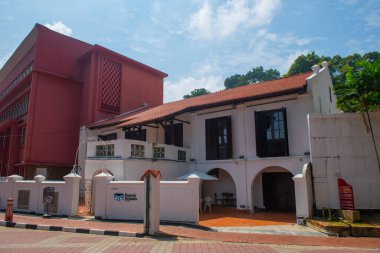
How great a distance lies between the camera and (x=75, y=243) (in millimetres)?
7816

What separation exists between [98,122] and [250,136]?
10786mm

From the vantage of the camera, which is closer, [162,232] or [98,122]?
[162,232]

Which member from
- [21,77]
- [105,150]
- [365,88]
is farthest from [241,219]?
[21,77]

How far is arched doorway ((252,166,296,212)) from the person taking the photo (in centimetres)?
1557

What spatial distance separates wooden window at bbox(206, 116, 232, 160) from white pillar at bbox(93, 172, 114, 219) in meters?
6.35

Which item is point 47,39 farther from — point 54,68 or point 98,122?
point 98,122

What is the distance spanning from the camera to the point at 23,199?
14.6 m

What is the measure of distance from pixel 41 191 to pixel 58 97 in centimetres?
959

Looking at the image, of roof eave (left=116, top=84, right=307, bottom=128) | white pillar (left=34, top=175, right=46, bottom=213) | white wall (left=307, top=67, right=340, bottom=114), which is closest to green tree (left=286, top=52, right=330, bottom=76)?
white wall (left=307, top=67, right=340, bottom=114)

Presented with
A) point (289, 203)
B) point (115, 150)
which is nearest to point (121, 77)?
point (115, 150)

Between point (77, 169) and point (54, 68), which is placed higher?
point (54, 68)

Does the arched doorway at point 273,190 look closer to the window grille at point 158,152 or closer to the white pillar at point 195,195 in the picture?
the window grille at point 158,152

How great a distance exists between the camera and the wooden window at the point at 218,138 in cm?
1612

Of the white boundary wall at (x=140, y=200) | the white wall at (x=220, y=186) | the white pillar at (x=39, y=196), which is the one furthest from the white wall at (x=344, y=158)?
the white pillar at (x=39, y=196)
